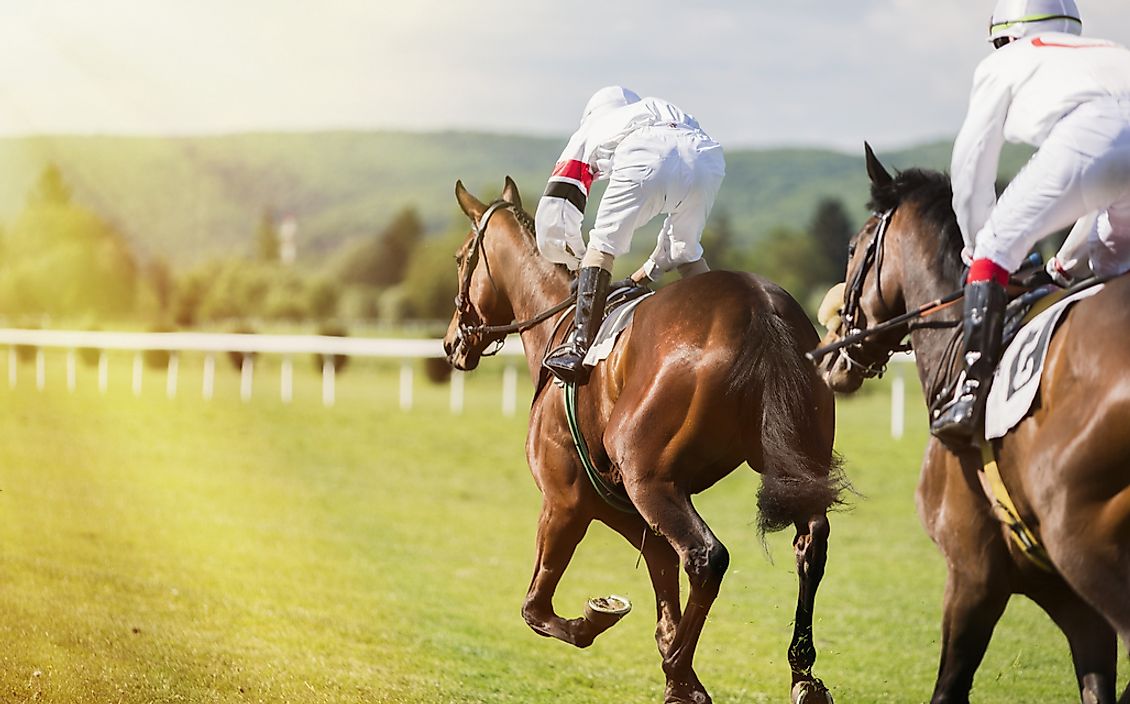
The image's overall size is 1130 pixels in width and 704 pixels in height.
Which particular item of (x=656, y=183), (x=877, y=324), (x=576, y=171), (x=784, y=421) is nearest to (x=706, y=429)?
(x=784, y=421)

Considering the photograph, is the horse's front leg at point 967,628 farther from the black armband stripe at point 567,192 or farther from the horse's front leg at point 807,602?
the black armband stripe at point 567,192

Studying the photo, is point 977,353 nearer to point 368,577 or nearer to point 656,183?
point 656,183

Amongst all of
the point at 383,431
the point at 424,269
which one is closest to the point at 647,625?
the point at 383,431

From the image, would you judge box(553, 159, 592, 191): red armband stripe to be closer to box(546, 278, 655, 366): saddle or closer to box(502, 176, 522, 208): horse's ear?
box(546, 278, 655, 366): saddle

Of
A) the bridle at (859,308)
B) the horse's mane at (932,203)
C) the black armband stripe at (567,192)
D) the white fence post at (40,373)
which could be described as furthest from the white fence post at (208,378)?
the horse's mane at (932,203)

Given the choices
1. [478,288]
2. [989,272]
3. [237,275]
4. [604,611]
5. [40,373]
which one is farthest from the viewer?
[237,275]

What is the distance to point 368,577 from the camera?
9.53 m

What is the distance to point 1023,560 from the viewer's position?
12.3 ft

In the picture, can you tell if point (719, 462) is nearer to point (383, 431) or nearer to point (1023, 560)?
point (1023, 560)

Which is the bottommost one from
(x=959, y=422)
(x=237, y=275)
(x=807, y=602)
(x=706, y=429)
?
(x=237, y=275)

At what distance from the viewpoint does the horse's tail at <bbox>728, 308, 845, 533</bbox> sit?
4520mm

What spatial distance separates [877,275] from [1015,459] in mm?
883

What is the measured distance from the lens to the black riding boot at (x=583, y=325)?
5090 mm

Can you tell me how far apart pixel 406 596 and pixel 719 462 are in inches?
181
